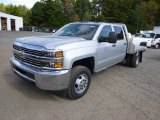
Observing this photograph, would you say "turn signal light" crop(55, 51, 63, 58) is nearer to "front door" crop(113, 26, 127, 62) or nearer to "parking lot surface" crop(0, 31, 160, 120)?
"parking lot surface" crop(0, 31, 160, 120)

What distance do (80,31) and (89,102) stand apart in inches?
87.9

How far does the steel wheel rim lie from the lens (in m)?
4.71

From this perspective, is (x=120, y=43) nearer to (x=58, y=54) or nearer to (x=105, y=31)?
(x=105, y=31)

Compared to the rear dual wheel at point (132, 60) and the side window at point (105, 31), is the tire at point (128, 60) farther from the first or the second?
the side window at point (105, 31)

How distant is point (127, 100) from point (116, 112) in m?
0.76

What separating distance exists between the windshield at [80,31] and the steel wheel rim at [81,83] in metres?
1.13

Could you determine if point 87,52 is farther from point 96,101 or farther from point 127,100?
point 127,100

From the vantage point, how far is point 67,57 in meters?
4.17

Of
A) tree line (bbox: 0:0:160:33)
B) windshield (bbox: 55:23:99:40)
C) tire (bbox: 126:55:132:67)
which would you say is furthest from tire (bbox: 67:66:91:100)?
tree line (bbox: 0:0:160:33)

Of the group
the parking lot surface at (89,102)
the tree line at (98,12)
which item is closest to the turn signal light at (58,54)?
the parking lot surface at (89,102)

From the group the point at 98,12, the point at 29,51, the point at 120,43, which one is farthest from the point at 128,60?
the point at 98,12

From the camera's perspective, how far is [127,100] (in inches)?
189

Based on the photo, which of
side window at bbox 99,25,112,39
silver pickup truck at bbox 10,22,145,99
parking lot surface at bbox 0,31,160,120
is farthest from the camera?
side window at bbox 99,25,112,39

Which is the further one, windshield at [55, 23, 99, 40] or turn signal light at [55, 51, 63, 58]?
windshield at [55, 23, 99, 40]
